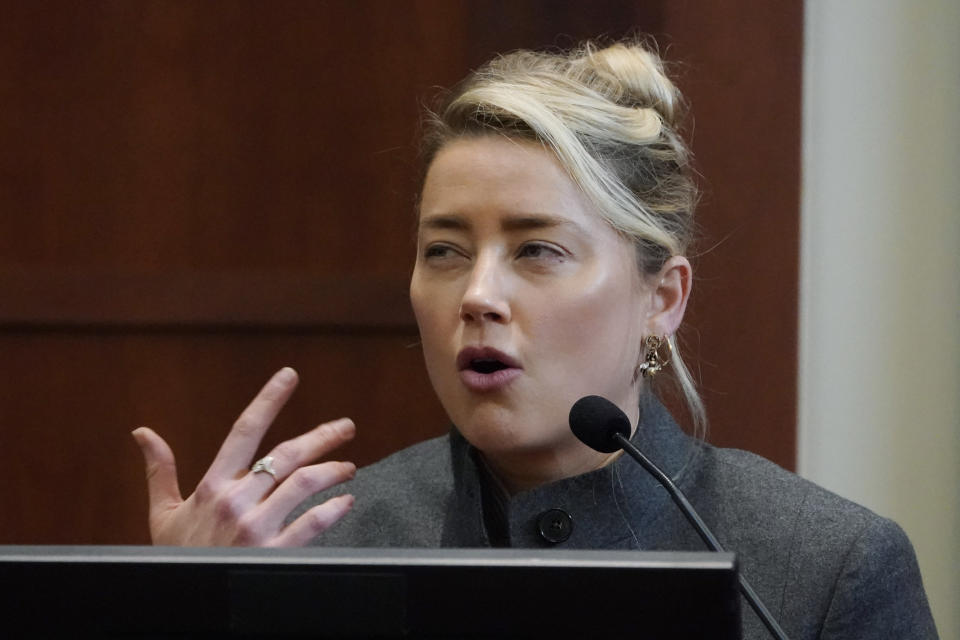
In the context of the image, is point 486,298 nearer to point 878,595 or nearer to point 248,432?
point 248,432

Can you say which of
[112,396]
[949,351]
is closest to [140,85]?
[112,396]

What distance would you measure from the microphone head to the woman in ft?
0.65

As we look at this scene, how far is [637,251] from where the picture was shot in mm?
1257

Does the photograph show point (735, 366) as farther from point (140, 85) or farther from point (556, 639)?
point (556, 639)

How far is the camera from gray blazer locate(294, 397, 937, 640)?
116 centimetres

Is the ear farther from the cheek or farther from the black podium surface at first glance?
the black podium surface

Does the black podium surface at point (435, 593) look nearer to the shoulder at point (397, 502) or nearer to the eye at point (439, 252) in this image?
the eye at point (439, 252)

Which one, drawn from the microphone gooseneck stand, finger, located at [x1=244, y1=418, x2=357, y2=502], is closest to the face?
finger, located at [x1=244, y1=418, x2=357, y2=502]

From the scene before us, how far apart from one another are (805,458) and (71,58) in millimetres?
1143

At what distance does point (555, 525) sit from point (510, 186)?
0.34 meters

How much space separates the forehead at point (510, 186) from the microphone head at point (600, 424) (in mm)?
290

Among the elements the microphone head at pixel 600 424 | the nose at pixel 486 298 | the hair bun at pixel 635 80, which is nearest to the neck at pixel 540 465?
the nose at pixel 486 298

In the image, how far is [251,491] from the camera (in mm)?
1189

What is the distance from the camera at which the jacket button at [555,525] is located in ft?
3.90
